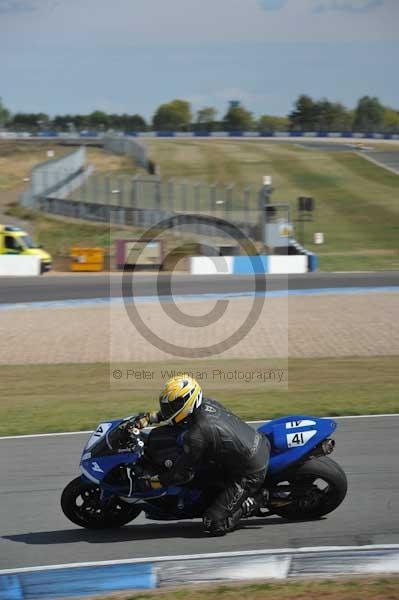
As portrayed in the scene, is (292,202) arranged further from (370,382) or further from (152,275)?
(370,382)

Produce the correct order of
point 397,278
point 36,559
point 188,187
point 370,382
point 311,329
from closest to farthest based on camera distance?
1. point 36,559
2. point 370,382
3. point 311,329
4. point 397,278
5. point 188,187

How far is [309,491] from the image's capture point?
301 inches

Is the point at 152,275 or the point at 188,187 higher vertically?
the point at 188,187

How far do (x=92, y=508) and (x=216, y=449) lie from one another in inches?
47.6

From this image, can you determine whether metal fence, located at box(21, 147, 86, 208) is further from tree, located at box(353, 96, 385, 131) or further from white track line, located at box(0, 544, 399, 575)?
tree, located at box(353, 96, 385, 131)

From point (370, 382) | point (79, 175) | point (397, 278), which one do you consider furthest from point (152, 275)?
point (79, 175)

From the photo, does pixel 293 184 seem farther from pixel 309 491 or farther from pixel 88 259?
pixel 309 491

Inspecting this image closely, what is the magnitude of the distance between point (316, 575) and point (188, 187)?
36882mm

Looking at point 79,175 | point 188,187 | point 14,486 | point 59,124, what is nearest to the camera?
point 14,486

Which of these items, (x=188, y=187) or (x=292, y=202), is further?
(x=292, y=202)

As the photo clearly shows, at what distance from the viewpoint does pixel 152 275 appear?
3331 centimetres

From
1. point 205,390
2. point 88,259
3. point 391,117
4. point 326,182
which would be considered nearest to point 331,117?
point 391,117

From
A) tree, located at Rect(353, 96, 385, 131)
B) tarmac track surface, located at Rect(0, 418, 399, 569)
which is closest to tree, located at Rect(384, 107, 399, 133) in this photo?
tree, located at Rect(353, 96, 385, 131)

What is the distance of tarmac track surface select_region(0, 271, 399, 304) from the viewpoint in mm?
28297
